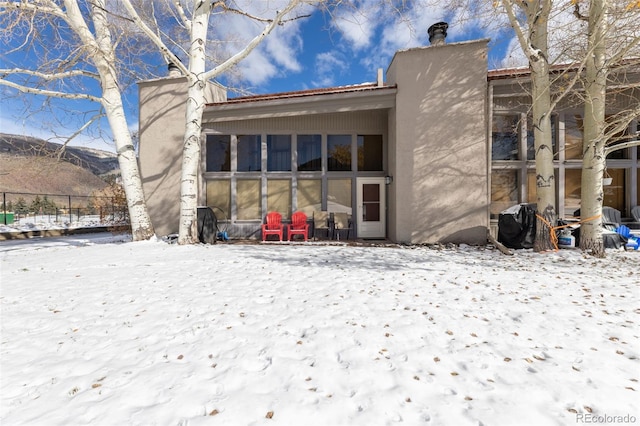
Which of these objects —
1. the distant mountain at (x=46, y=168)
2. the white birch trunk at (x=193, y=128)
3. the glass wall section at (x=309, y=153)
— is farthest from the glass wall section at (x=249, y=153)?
the distant mountain at (x=46, y=168)

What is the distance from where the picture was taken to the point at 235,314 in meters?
3.21

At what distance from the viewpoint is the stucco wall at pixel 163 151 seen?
9.16 meters

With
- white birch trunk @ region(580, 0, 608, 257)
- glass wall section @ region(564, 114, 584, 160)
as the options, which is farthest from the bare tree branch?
glass wall section @ region(564, 114, 584, 160)

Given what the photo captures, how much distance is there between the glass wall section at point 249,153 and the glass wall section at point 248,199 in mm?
444

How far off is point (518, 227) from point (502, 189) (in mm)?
1566

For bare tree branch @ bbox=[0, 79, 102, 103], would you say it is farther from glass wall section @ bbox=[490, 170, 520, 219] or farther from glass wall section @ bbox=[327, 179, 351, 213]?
glass wall section @ bbox=[490, 170, 520, 219]

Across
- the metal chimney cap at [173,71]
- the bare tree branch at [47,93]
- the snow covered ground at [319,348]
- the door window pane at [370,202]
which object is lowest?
the snow covered ground at [319,348]

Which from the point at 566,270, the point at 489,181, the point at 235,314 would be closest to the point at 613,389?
the point at 235,314

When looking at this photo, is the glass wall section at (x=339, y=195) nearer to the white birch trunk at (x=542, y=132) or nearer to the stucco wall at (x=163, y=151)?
the stucco wall at (x=163, y=151)

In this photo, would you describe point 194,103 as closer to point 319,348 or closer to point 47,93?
point 47,93

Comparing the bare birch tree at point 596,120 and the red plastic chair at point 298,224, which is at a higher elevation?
the bare birch tree at point 596,120

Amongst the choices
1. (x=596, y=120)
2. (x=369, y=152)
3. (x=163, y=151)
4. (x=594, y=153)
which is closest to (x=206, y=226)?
(x=163, y=151)

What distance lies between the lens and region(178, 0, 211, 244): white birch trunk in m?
7.57

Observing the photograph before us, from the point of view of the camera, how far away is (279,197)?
944cm
